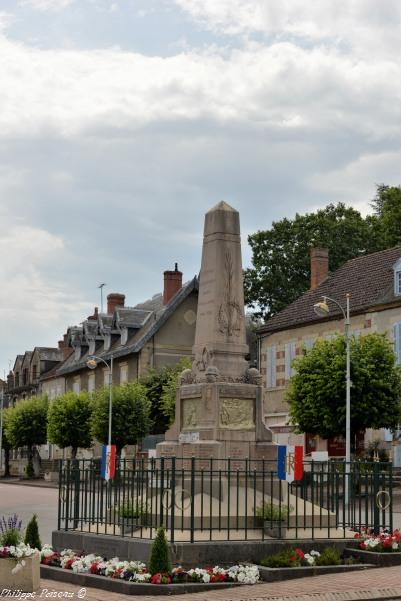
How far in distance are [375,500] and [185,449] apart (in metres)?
3.19

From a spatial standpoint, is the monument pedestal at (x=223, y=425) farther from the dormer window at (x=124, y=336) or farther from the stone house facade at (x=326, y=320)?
the dormer window at (x=124, y=336)

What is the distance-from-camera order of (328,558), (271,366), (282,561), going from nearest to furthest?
(282,561), (328,558), (271,366)

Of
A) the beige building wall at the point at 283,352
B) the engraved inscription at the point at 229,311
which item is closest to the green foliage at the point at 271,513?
the engraved inscription at the point at 229,311

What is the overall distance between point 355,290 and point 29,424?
30.9 metres

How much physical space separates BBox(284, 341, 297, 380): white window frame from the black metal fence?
29347 millimetres

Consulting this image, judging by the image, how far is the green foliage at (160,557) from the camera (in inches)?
512

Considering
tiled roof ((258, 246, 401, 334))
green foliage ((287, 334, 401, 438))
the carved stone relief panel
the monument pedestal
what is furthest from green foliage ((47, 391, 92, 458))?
the monument pedestal

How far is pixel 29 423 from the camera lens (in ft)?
222

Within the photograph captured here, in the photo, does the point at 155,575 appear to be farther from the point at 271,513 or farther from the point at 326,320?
the point at 326,320

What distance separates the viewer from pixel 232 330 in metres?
17.0

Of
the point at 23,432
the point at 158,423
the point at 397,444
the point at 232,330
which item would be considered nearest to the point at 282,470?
the point at 232,330

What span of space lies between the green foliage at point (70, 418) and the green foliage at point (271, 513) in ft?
140

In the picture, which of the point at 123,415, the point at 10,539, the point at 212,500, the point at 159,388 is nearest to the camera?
the point at 10,539

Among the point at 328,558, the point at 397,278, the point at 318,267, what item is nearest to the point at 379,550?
the point at 328,558
